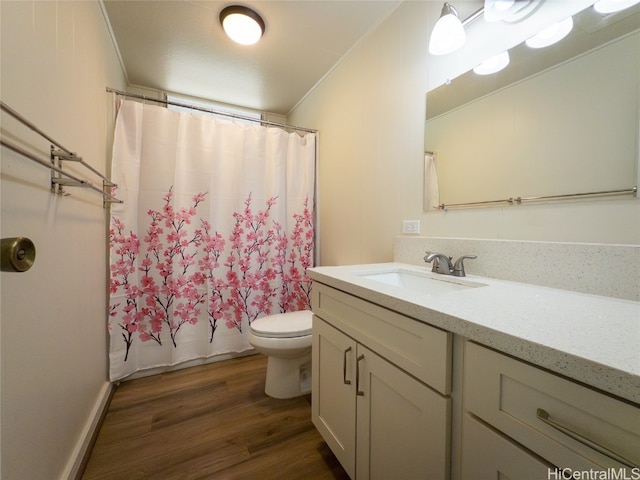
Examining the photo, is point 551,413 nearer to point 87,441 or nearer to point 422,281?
point 422,281

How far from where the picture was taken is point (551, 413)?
1.36 feet

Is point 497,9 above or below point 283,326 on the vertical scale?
above

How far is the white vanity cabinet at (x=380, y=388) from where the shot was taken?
60 cm

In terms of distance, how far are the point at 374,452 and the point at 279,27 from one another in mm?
2187

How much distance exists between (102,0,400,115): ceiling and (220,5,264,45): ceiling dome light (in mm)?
33

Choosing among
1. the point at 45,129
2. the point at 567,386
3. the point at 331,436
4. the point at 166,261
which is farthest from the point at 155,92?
the point at 567,386

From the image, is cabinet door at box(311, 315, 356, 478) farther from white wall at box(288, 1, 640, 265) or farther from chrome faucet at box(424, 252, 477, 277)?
white wall at box(288, 1, 640, 265)

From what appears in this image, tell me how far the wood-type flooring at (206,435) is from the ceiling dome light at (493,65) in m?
1.78

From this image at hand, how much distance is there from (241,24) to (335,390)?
78.1 inches

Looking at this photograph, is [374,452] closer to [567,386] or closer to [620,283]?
[567,386]

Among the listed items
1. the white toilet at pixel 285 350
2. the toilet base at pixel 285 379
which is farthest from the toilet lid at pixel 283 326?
the toilet base at pixel 285 379

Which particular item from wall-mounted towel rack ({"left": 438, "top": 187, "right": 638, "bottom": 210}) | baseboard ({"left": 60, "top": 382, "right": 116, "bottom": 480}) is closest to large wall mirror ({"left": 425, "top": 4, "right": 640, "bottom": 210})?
wall-mounted towel rack ({"left": 438, "top": 187, "right": 638, "bottom": 210})

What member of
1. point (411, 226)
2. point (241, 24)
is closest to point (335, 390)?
point (411, 226)

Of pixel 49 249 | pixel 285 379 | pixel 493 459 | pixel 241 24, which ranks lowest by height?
pixel 285 379
